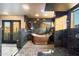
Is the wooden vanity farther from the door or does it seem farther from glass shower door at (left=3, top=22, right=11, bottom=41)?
glass shower door at (left=3, top=22, right=11, bottom=41)

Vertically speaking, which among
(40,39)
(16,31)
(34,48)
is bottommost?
(34,48)

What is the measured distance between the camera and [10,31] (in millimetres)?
1499

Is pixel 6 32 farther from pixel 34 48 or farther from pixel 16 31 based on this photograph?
pixel 34 48

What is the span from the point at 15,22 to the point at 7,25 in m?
0.11

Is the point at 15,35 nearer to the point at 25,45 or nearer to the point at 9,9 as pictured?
the point at 25,45

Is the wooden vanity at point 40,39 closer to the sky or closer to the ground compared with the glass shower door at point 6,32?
closer to the ground

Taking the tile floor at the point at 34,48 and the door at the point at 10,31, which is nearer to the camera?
the door at the point at 10,31

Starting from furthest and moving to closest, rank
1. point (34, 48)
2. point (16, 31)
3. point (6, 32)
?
point (34, 48) → point (16, 31) → point (6, 32)

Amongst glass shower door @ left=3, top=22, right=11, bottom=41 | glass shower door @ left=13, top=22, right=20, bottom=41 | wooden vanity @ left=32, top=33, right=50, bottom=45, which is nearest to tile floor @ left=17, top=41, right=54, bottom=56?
wooden vanity @ left=32, top=33, right=50, bottom=45

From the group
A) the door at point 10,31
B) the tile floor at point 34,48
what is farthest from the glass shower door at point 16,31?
the tile floor at point 34,48

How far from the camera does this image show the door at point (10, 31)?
4.81 feet

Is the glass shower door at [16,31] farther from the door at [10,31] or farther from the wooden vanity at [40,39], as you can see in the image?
the wooden vanity at [40,39]

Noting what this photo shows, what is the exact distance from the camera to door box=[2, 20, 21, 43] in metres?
1.46

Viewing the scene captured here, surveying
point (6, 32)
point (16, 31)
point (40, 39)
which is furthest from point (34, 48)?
point (6, 32)
